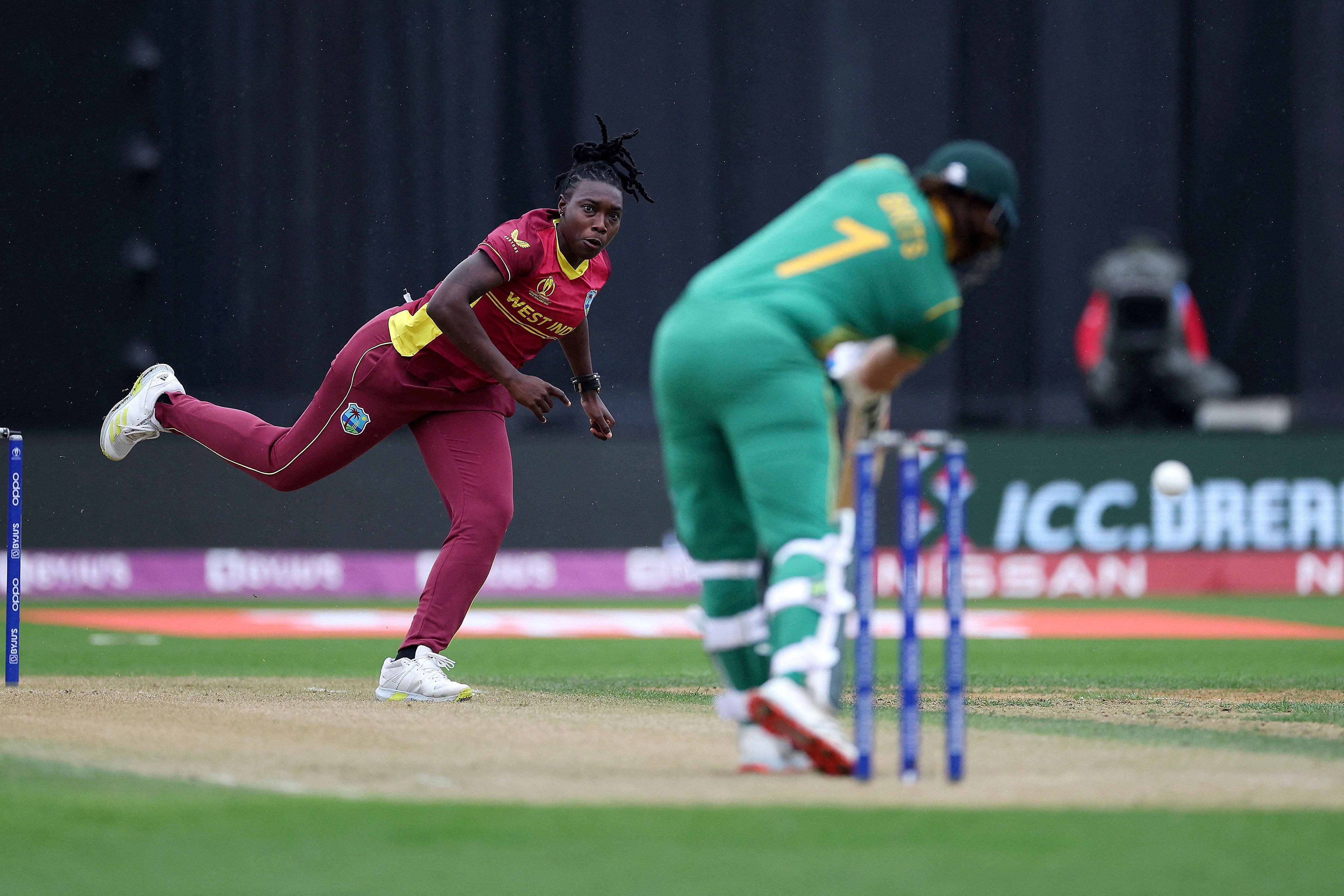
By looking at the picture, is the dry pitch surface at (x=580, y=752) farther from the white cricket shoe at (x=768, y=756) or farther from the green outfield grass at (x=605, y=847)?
the green outfield grass at (x=605, y=847)

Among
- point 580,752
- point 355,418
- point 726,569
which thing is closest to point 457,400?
point 355,418

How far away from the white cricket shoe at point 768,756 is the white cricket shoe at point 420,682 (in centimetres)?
212

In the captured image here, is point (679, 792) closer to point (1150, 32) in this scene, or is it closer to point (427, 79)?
point (427, 79)

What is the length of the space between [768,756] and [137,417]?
3.54 meters

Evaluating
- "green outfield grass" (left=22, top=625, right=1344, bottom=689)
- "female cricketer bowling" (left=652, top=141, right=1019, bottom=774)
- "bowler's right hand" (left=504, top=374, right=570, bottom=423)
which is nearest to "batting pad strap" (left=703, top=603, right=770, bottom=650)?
"female cricketer bowling" (left=652, top=141, right=1019, bottom=774)

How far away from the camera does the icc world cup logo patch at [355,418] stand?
6.20 metres

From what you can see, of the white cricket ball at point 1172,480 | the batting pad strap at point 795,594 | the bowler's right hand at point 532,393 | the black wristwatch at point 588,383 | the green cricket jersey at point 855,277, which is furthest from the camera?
the white cricket ball at point 1172,480

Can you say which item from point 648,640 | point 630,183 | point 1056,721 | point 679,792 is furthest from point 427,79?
point 679,792

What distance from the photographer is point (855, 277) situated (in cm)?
410

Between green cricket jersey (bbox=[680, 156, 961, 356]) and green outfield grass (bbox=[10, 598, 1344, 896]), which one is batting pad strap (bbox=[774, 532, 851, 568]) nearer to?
green cricket jersey (bbox=[680, 156, 961, 356])

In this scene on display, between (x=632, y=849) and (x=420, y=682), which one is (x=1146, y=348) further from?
(x=632, y=849)

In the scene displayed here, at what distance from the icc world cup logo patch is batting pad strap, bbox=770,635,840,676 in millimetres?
2703

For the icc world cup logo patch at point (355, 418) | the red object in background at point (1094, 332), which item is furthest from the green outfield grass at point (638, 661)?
the red object in background at point (1094, 332)

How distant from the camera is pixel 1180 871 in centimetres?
312
